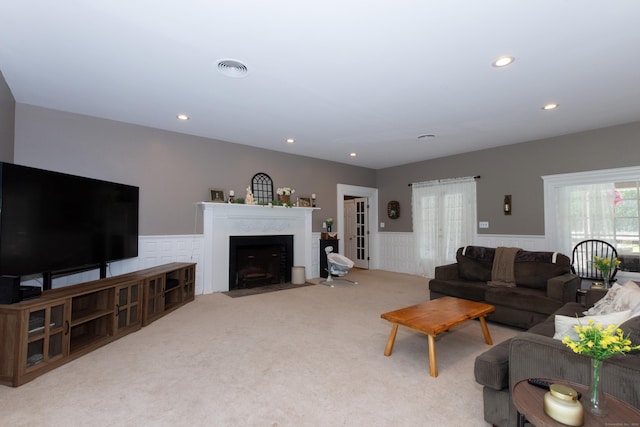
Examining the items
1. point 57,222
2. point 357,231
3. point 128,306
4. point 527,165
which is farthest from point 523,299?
point 357,231

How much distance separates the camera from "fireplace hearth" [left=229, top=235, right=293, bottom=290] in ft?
17.8

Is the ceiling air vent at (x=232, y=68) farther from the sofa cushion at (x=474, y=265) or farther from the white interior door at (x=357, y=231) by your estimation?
the white interior door at (x=357, y=231)

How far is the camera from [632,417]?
118 centimetres

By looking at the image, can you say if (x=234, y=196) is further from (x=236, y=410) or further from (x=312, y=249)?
(x=236, y=410)

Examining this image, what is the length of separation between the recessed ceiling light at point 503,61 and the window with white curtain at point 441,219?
357cm

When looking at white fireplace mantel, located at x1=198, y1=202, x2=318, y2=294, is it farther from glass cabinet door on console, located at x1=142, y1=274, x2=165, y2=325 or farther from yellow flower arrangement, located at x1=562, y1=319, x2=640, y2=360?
yellow flower arrangement, located at x1=562, y1=319, x2=640, y2=360

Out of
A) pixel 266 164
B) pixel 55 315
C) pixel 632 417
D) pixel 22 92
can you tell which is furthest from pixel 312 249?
pixel 632 417

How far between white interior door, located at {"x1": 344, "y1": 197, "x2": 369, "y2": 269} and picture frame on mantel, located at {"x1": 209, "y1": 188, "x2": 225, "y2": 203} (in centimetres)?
398

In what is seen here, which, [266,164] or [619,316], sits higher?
[266,164]

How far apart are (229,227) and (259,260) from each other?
878mm

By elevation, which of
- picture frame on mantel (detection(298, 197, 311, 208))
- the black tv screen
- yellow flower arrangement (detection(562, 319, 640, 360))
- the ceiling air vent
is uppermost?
the ceiling air vent

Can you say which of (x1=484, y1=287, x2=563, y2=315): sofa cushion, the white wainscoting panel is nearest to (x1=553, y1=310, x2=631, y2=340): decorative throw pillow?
(x1=484, y1=287, x2=563, y2=315): sofa cushion

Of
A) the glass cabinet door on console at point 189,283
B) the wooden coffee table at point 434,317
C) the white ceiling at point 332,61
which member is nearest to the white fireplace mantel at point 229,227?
the glass cabinet door on console at point 189,283

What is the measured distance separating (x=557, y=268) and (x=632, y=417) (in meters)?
3.06
